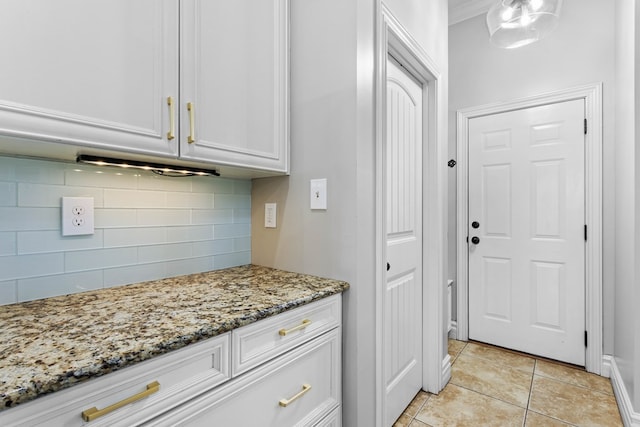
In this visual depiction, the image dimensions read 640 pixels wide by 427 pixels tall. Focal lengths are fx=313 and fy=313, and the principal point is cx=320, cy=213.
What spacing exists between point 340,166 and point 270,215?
0.45 metres

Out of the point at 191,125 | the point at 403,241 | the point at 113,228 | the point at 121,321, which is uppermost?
the point at 191,125

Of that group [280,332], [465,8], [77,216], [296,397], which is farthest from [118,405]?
[465,8]

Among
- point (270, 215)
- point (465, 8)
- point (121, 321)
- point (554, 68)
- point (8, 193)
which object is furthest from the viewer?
point (465, 8)

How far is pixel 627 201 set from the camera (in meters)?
1.72

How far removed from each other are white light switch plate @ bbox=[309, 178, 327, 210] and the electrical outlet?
0.82 meters

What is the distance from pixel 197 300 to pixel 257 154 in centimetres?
60

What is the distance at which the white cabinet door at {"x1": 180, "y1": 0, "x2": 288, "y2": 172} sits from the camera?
104 centimetres

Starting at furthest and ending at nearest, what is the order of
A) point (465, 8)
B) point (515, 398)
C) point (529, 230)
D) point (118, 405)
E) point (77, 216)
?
point (465, 8) < point (529, 230) < point (515, 398) < point (77, 216) < point (118, 405)

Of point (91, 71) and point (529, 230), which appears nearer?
point (91, 71)

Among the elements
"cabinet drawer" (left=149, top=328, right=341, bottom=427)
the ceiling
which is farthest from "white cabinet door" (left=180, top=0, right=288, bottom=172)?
the ceiling

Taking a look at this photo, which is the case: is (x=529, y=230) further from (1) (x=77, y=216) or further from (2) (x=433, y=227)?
(1) (x=77, y=216)

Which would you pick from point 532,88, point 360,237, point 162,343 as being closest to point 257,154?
point 360,237

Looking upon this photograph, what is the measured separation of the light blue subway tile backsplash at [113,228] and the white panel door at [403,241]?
0.77 metres

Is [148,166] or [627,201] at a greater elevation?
[148,166]
